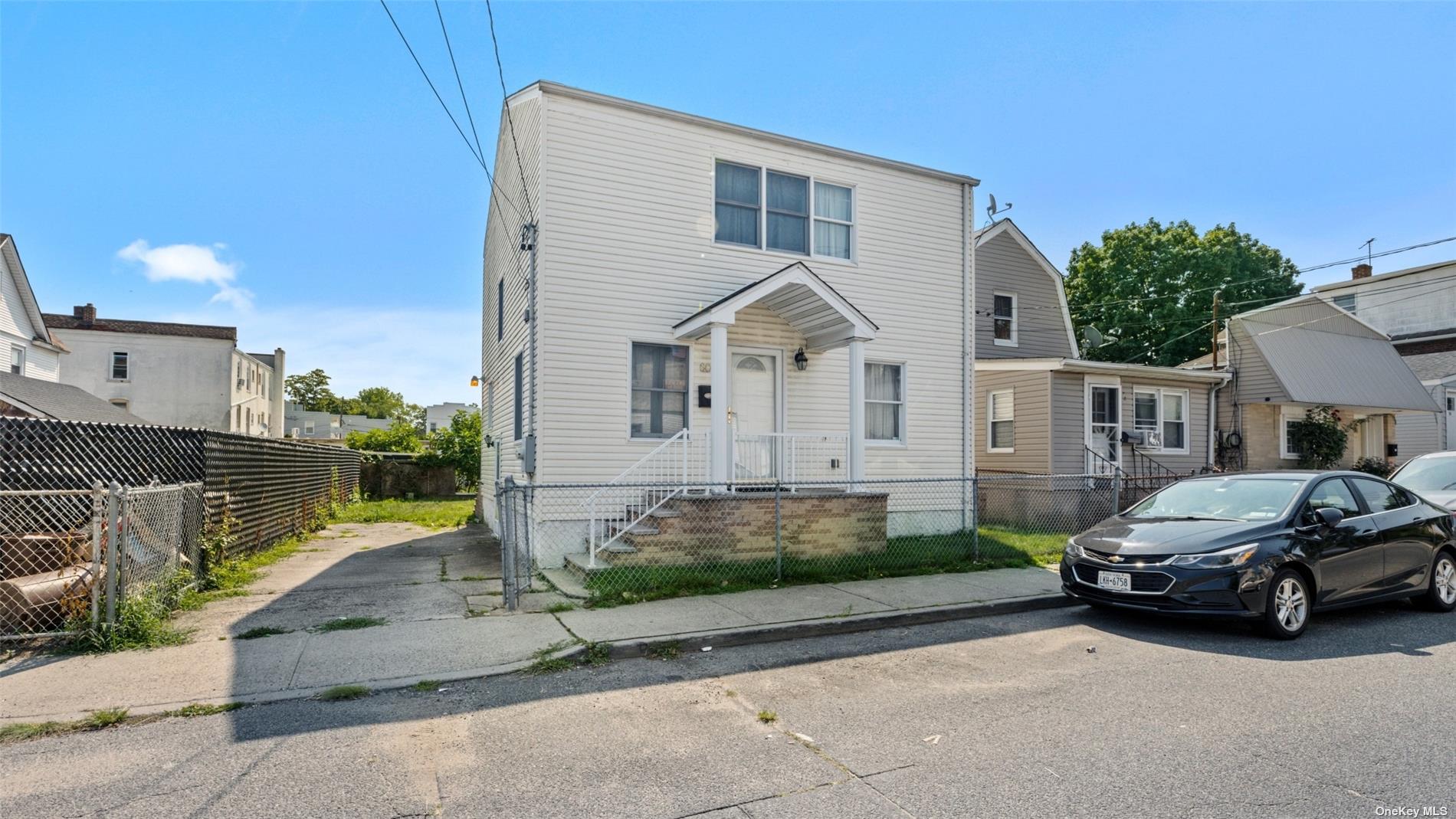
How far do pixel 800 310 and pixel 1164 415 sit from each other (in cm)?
1107

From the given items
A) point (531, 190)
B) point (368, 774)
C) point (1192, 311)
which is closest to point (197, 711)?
point (368, 774)

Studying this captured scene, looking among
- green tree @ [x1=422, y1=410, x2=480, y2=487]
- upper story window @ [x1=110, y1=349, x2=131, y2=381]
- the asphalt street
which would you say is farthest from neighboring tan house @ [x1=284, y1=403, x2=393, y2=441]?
the asphalt street

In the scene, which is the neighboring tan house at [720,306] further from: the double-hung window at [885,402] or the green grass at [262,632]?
the green grass at [262,632]

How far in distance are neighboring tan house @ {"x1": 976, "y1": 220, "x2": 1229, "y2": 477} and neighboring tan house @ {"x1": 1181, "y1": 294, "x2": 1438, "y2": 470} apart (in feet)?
2.69

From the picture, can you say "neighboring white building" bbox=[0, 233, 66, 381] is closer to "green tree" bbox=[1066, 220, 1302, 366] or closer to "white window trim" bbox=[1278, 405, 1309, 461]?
"white window trim" bbox=[1278, 405, 1309, 461]

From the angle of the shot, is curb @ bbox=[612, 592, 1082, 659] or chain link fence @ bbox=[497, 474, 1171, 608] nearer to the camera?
curb @ bbox=[612, 592, 1082, 659]

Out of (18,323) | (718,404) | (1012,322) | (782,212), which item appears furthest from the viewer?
(18,323)

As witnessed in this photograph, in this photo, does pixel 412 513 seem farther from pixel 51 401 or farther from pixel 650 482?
pixel 650 482

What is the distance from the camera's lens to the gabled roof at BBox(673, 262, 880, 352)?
1025cm

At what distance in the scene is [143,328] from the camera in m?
36.7

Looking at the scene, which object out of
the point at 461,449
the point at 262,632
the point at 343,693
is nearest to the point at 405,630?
the point at 262,632

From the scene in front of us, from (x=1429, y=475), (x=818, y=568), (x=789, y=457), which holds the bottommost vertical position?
(x=818, y=568)

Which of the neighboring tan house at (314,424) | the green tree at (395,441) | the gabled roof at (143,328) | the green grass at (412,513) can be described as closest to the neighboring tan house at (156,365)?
the gabled roof at (143,328)

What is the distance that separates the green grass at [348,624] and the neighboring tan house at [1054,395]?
13014 millimetres
